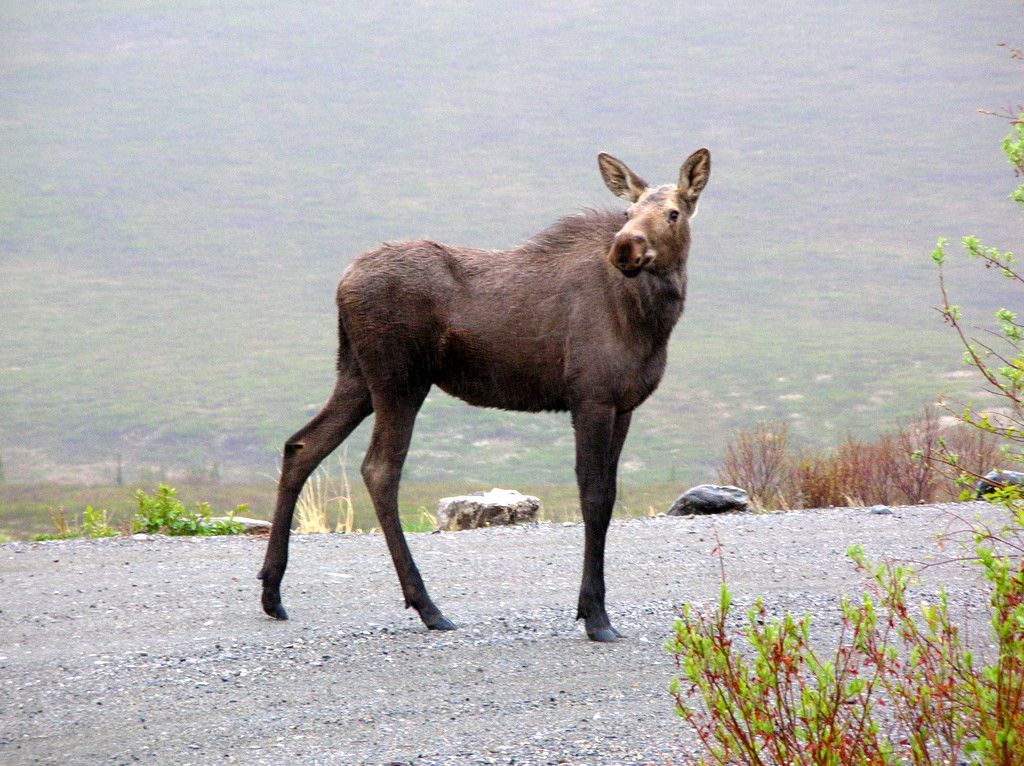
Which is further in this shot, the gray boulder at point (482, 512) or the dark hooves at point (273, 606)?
the gray boulder at point (482, 512)

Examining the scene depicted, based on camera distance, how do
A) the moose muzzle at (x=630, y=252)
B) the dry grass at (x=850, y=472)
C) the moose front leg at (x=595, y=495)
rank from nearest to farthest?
the moose muzzle at (x=630, y=252), the moose front leg at (x=595, y=495), the dry grass at (x=850, y=472)

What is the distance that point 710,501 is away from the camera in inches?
455

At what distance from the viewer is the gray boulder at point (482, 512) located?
35.4ft

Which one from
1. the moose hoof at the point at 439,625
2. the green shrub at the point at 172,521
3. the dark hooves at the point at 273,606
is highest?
A: the dark hooves at the point at 273,606

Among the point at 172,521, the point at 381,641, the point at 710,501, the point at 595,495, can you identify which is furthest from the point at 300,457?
the point at 710,501

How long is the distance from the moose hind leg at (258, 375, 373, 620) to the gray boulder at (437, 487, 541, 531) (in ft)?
12.3

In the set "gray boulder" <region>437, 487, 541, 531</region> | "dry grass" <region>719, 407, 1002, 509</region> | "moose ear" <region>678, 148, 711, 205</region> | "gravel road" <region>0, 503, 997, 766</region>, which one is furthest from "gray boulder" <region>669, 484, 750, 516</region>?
"moose ear" <region>678, 148, 711, 205</region>

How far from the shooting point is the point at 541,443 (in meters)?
41.4

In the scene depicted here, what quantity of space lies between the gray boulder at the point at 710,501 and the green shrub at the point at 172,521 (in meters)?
4.38

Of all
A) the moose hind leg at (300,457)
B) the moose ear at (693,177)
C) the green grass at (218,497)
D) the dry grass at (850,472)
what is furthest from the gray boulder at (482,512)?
the green grass at (218,497)

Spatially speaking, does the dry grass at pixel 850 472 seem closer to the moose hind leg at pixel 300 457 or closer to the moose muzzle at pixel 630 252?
the moose hind leg at pixel 300 457

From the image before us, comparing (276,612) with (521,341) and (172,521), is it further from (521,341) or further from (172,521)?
(172,521)

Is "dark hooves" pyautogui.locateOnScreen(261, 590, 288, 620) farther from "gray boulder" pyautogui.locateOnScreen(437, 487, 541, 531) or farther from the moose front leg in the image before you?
"gray boulder" pyautogui.locateOnScreen(437, 487, 541, 531)

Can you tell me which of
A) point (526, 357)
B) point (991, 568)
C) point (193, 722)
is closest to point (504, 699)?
point (193, 722)
